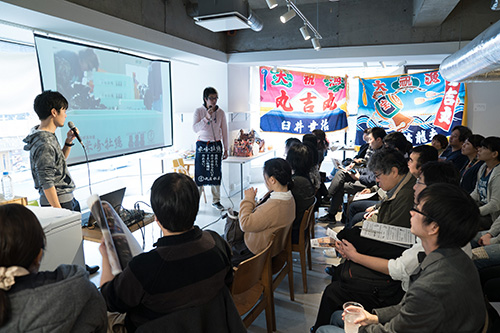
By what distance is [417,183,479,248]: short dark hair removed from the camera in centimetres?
123

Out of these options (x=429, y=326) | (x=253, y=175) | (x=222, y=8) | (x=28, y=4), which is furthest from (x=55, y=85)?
(x=253, y=175)

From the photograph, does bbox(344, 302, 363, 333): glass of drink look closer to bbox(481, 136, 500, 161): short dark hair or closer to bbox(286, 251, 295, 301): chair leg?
bbox(286, 251, 295, 301): chair leg

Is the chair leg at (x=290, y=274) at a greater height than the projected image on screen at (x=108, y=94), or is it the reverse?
the projected image on screen at (x=108, y=94)

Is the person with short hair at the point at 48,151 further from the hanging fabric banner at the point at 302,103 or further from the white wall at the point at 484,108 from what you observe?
the white wall at the point at 484,108

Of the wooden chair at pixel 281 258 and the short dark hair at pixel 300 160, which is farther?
the short dark hair at pixel 300 160

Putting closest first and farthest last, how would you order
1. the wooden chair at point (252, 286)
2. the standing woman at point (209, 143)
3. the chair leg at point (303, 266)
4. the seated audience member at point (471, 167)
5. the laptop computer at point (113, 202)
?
the wooden chair at point (252, 286) < the laptop computer at point (113, 202) < the chair leg at point (303, 266) < the seated audience member at point (471, 167) < the standing woman at point (209, 143)

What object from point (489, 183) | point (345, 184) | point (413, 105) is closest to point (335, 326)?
point (489, 183)

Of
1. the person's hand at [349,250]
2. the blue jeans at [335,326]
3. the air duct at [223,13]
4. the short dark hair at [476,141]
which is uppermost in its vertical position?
the air duct at [223,13]

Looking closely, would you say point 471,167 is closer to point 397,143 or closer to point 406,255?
point 397,143

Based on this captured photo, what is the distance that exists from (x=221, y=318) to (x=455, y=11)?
5.53m

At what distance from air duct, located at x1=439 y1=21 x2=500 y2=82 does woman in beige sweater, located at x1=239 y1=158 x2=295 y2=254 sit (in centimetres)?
214

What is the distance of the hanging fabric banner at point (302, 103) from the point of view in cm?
692

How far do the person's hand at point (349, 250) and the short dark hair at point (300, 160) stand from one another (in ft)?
3.98

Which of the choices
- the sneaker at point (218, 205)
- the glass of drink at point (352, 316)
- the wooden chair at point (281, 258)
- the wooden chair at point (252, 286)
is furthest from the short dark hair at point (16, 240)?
the sneaker at point (218, 205)
